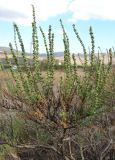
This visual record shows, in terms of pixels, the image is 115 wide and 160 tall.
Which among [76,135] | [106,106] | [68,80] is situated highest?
[68,80]

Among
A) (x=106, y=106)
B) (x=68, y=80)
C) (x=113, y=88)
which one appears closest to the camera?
(x=68, y=80)

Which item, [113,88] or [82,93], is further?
[113,88]

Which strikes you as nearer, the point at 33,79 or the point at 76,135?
the point at 33,79

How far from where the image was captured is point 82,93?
5.40 metres

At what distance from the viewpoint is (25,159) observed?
7207 millimetres

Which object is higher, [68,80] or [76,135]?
[68,80]

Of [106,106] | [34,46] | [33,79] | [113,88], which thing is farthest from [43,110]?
[113,88]

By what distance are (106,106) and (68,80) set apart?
112 cm

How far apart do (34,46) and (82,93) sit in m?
0.83

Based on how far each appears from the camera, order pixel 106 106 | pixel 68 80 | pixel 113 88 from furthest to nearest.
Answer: pixel 113 88
pixel 106 106
pixel 68 80

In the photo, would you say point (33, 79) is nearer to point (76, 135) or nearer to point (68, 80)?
point (68, 80)

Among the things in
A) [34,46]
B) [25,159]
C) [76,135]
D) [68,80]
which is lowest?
[25,159]

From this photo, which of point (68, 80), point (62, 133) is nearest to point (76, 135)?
point (62, 133)

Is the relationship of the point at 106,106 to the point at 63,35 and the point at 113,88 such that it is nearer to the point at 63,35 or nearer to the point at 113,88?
the point at 113,88
